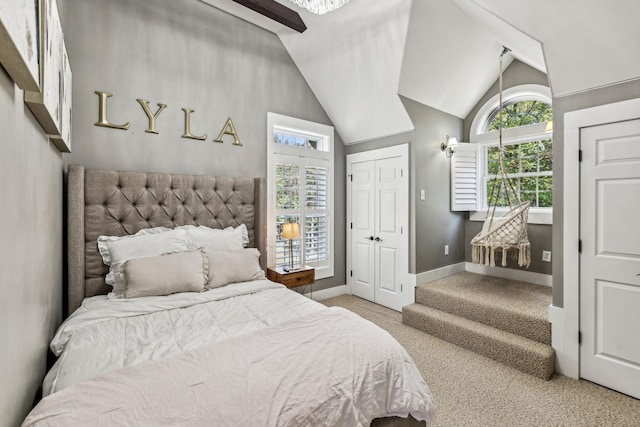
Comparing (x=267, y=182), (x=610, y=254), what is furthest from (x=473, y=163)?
(x=267, y=182)

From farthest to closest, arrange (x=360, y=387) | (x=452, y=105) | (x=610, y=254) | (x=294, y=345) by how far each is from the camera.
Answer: (x=452, y=105)
(x=610, y=254)
(x=294, y=345)
(x=360, y=387)

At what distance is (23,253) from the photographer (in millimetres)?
1101

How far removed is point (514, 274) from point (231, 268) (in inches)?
144

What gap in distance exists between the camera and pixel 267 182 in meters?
3.46

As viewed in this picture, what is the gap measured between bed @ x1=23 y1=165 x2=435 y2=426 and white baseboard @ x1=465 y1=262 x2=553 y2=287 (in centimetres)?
311

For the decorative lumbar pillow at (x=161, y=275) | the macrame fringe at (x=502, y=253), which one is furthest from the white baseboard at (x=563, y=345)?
the decorative lumbar pillow at (x=161, y=275)

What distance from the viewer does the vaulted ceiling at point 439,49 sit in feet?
6.20

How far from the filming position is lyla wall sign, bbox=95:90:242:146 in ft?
7.99

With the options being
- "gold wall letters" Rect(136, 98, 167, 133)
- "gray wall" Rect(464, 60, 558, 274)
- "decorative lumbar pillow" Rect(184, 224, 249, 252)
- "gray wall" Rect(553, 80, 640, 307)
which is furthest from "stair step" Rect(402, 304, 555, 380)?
"gold wall letters" Rect(136, 98, 167, 133)

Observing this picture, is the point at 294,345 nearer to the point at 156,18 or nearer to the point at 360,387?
the point at 360,387

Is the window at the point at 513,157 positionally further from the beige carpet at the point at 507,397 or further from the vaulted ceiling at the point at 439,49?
the beige carpet at the point at 507,397

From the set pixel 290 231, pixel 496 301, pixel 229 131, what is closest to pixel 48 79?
pixel 229 131

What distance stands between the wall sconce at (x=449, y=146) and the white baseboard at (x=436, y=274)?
1594 mm

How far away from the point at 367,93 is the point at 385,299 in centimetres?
270
